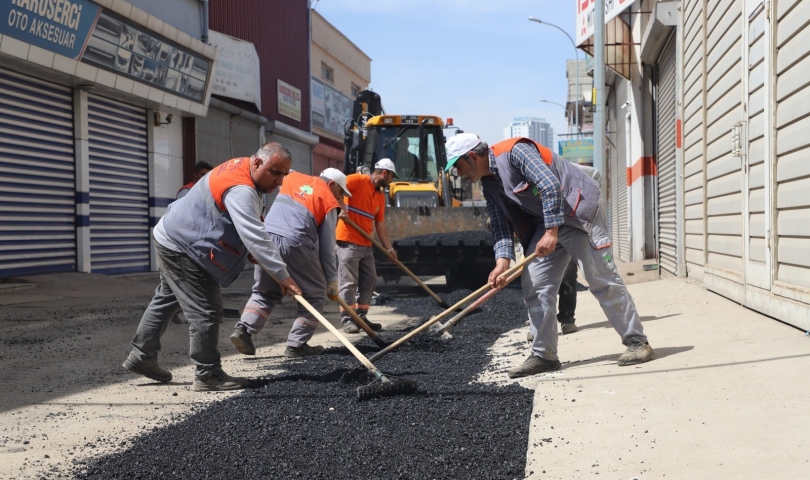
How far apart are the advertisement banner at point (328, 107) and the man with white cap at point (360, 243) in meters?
19.1

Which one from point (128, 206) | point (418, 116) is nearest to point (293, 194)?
point (418, 116)

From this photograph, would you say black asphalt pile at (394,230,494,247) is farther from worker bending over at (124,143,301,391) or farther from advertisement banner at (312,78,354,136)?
advertisement banner at (312,78,354,136)

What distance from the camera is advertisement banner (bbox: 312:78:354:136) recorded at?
2891cm

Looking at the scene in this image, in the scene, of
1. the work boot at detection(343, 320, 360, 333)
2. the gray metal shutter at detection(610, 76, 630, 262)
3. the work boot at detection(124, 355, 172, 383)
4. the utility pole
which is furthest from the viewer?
the gray metal shutter at detection(610, 76, 630, 262)

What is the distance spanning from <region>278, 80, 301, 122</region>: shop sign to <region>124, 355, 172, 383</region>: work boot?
794 inches

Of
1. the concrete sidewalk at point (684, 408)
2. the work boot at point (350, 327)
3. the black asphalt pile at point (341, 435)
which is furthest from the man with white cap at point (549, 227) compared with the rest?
the work boot at point (350, 327)

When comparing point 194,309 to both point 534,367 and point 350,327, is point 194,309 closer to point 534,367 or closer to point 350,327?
point 534,367

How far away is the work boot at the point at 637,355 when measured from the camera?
480cm

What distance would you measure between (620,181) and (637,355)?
16.5 metres

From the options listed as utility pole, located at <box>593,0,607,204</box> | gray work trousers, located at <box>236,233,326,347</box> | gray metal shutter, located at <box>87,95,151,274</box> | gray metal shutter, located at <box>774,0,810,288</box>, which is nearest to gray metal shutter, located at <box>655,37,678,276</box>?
utility pole, located at <box>593,0,607,204</box>

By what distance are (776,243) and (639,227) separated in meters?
10.1

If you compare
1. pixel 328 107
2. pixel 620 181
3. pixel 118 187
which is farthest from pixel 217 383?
pixel 328 107

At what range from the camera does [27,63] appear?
37.3 feet

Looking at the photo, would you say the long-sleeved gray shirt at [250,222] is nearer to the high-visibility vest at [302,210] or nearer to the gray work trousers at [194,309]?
the gray work trousers at [194,309]
